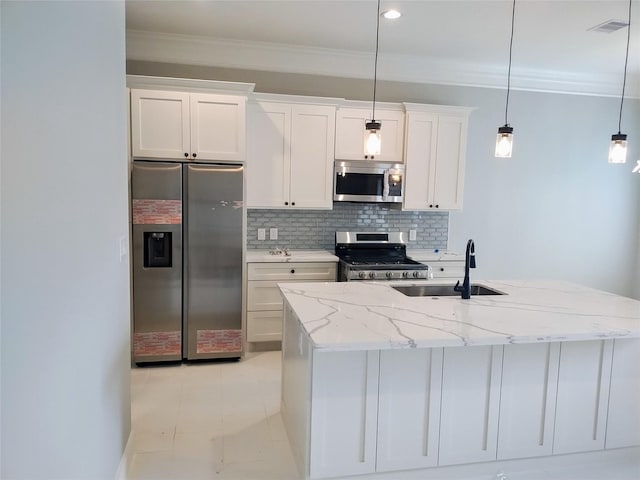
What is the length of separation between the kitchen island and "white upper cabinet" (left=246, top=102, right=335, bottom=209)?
184 cm

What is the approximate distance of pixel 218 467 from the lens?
2.41 m

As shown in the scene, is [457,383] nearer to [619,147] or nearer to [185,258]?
[619,147]

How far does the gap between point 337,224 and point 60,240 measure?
3406 millimetres

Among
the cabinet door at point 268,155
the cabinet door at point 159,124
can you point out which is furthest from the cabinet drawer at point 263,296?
the cabinet door at point 159,124

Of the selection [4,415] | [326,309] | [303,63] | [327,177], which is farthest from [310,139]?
[4,415]

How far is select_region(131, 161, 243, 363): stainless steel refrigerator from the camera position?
362 centimetres

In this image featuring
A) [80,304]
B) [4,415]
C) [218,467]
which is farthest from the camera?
[218,467]

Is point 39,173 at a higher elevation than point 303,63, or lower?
lower

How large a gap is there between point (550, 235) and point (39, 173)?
206 inches

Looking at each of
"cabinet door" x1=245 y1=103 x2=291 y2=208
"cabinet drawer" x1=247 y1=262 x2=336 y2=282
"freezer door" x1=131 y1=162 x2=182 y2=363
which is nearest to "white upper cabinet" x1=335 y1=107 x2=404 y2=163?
"cabinet door" x1=245 y1=103 x2=291 y2=208

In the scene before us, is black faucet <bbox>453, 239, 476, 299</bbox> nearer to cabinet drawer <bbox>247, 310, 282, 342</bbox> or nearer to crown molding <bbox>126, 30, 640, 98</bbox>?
cabinet drawer <bbox>247, 310, 282, 342</bbox>

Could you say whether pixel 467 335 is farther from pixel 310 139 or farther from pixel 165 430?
pixel 310 139

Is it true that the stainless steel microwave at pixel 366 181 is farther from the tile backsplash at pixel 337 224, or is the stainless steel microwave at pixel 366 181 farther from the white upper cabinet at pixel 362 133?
the tile backsplash at pixel 337 224

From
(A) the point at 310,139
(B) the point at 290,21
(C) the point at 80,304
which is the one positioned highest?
(B) the point at 290,21
